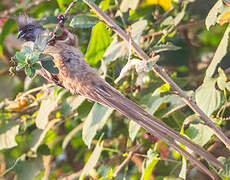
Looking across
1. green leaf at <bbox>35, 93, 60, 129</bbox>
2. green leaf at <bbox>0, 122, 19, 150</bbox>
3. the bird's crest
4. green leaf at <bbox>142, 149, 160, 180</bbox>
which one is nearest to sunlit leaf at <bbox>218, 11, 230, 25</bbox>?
green leaf at <bbox>142, 149, 160, 180</bbox>

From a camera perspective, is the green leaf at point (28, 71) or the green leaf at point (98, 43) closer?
the green leaf at point (28, 71)

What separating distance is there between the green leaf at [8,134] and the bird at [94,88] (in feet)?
2.23

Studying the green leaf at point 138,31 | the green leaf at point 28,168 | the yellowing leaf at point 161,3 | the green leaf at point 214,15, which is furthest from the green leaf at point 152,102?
the green leaf at point 28,168

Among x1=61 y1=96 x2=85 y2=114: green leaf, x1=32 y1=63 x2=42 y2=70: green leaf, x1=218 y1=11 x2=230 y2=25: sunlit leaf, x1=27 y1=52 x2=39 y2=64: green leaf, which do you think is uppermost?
x1=27 y1=52 x2=39 y2=64: green leaf

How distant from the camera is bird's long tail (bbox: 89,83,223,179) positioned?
214cm

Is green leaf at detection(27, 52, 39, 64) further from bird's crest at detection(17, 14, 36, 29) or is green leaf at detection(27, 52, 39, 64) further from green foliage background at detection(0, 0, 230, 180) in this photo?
bird's crest at detection(17, 14, 36, 29)

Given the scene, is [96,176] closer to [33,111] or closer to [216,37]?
[33,111]

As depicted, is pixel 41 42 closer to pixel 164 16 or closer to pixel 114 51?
pixel 114 51

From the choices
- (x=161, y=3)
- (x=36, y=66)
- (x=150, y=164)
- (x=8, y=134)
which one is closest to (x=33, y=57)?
(x=36, y=66)

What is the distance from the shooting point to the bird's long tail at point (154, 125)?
7.03ft

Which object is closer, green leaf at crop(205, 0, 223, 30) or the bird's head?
green leaf at crop(205, 0, 223, 30)

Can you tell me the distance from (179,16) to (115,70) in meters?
0.58

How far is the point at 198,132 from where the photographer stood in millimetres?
2461

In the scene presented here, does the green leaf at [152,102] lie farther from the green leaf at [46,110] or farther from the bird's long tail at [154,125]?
the green leaf at [46,110]
